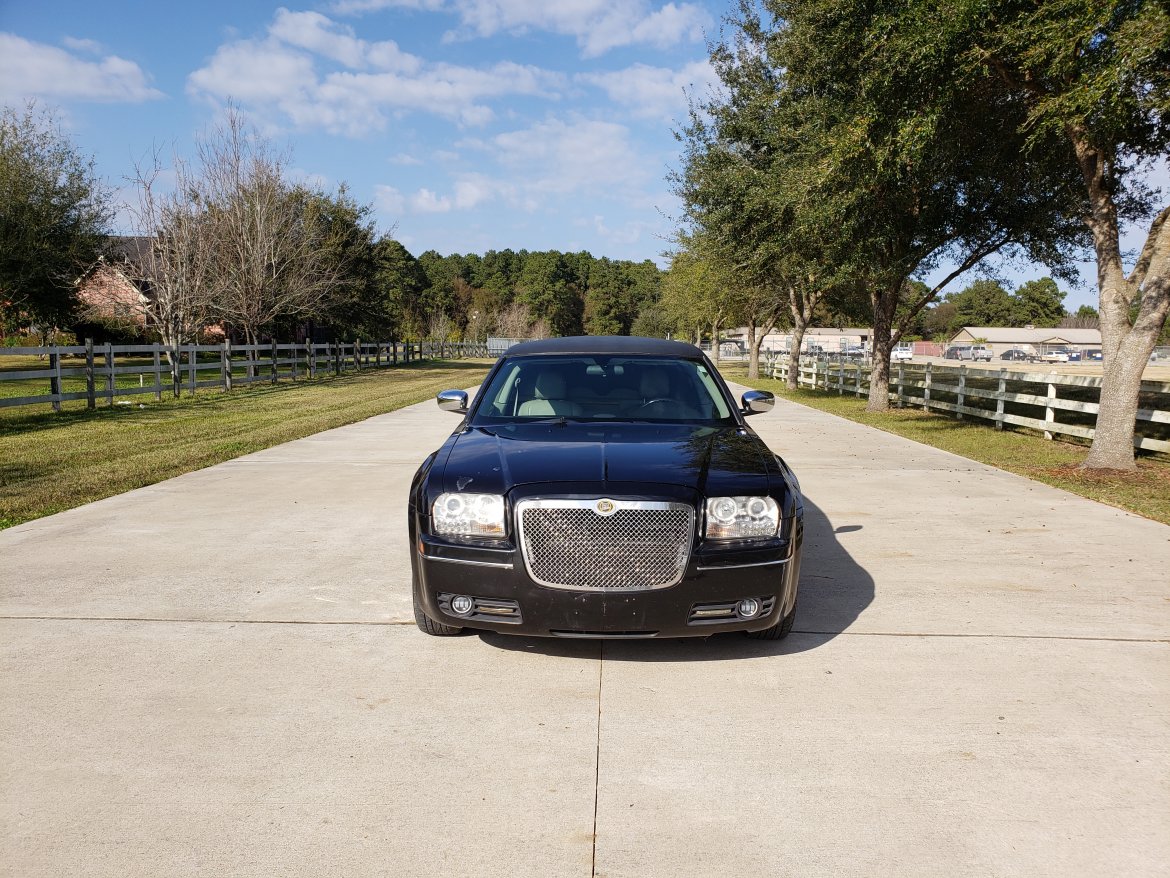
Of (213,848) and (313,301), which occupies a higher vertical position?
(313,301)

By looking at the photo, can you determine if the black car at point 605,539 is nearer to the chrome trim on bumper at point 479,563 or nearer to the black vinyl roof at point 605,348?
the chrome trim on bumper at point 479,563

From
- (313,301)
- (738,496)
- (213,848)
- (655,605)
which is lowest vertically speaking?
(213,848)

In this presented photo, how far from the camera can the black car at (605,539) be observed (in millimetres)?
3980

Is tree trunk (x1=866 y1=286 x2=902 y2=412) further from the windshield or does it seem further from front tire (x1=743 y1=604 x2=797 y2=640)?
front tire (x1=743 y1=604 x2=797 y2=640)

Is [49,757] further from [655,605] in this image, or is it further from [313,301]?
[313,301]

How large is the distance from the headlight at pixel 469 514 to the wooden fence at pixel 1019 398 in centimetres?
1150

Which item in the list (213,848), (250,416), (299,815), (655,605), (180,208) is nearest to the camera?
(213,848)

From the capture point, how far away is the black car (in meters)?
3.98

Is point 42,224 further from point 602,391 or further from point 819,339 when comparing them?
point 819,339

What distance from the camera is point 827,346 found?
440 feet

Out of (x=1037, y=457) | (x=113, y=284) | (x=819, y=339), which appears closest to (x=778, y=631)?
(x=1037, y=457)

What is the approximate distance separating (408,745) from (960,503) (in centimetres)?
703

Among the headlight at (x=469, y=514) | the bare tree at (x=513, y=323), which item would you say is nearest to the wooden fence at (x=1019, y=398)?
the headlight at (x=469, y=514)

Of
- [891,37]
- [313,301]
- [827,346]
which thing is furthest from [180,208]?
[827,346]
